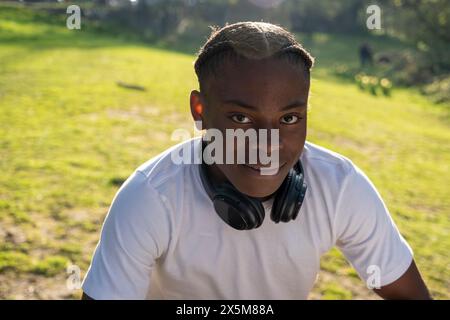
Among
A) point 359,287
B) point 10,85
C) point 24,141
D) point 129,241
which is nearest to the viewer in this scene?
point 129,241

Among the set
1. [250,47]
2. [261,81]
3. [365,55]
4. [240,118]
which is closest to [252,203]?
[240,118]

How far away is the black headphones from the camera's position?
7.37ft

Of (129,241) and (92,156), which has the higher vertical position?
(129,241)

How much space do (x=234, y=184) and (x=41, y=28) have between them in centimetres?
2779

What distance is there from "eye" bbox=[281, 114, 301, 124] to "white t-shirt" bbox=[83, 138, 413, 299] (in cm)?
40

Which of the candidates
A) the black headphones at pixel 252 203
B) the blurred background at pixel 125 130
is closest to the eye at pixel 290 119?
the black headphones at pixel 252 203

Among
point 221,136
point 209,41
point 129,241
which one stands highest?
point 209,41

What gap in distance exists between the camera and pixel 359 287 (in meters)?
4.52

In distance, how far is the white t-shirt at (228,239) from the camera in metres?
2.26

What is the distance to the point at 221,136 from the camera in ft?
7.59

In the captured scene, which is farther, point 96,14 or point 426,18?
point 96,14

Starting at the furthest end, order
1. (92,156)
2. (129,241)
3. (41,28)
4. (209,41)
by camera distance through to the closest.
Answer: (41,28) < (92,156) < (209,41) < (129,241)
